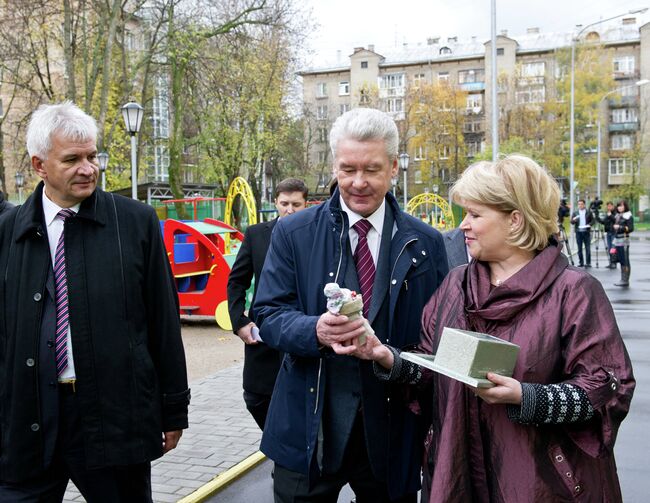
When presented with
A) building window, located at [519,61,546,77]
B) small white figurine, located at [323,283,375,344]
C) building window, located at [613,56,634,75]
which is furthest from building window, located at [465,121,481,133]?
small white figurine, located at [323,283,375,344]

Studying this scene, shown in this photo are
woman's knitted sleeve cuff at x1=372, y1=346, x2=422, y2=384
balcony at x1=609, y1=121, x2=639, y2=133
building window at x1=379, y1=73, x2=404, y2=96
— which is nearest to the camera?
woman's knitted sleeve cuff at x1=372, y1=346, x2=422, y2=384

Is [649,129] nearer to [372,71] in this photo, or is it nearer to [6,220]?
[372,71]

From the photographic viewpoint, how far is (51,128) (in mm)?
2863

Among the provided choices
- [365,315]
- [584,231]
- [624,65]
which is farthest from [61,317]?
[624,65]

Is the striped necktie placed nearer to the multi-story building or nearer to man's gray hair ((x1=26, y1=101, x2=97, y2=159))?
man's gray hair ((x1=26, y1=101, x2=97, y2=159))

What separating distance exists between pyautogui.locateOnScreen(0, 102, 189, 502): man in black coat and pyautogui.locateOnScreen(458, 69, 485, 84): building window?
75.1 m

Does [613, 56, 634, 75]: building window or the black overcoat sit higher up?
[613, 56, 634, 75]: building window

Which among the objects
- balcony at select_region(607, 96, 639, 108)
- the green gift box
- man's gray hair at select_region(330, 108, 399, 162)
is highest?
balcony at select_region(607, 96, 639, 108)

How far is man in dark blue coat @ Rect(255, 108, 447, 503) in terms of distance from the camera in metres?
2.59

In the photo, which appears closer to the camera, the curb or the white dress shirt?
the white dress shirt

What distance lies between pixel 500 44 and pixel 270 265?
76.1m

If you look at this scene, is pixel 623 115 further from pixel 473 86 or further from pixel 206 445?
pixel 206 445

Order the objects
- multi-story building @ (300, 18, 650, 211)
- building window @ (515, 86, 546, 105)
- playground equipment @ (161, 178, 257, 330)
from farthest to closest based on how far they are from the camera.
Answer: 1. multi-story building @ (300, 18, 650, 211)
2. building window @ (515, 86, 546, 105)
3. playground equipment @ (161, 178, 257, 330)

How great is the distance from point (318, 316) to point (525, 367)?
0.72 m
